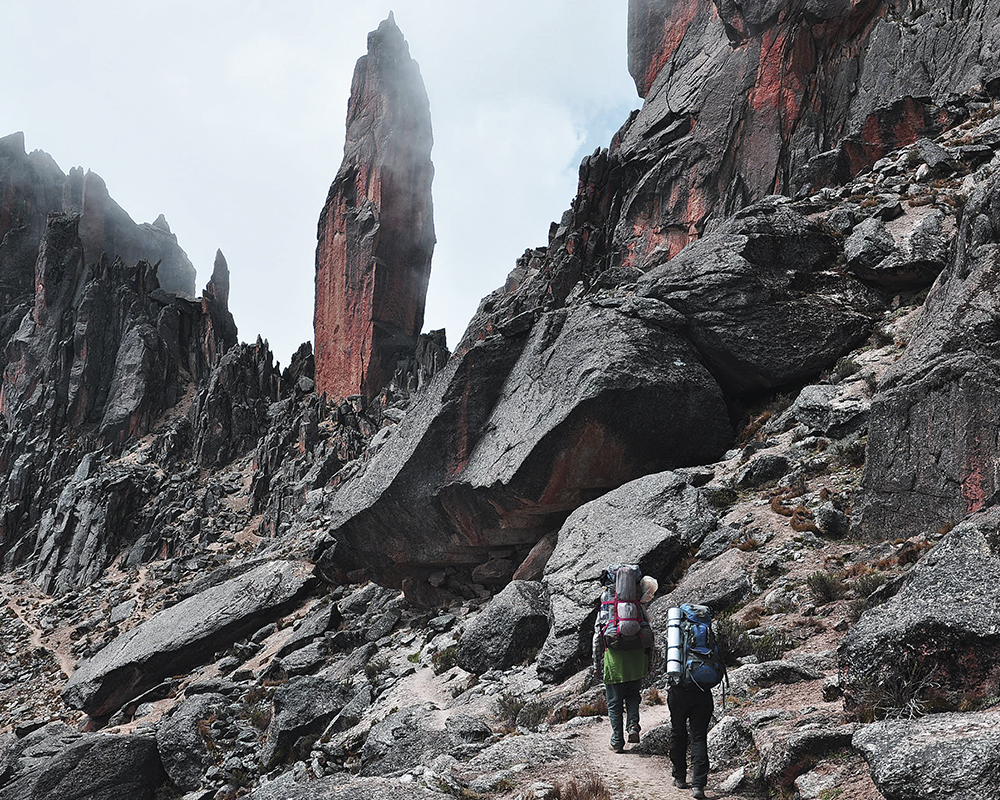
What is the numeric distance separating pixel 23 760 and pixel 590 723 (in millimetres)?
15092

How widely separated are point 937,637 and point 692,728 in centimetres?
235

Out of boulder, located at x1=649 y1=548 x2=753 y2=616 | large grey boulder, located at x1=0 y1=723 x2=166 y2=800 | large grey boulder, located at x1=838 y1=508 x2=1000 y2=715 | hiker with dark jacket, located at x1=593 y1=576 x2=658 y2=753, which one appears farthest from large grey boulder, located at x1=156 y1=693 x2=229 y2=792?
large grey boulder, located at x1=838 y1=508 x2=1000 y2=715

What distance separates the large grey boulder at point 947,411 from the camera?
406 inches

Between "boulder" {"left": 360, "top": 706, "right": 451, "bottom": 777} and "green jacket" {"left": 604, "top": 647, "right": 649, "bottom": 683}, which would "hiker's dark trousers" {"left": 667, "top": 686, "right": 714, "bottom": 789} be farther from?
"boulder" {"left": 360, "top": 706, "right": 451, "bottom": 777}

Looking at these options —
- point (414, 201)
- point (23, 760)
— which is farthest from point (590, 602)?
point (414, 201)

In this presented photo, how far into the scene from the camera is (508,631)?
46.9 feet

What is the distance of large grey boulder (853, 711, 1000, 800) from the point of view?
15.0 ft

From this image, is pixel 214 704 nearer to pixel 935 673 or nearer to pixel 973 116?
pixel 935 673

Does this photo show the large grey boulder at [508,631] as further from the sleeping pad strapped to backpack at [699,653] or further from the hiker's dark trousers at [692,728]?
the sleeping pad strapped to backpack at [699,653]

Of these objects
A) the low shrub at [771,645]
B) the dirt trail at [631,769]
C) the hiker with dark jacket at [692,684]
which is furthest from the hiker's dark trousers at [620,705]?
the low shrub at [771,645]

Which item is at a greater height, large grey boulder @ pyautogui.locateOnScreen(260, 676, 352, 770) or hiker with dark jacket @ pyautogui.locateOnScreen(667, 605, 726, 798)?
hiker with dark jacket @ pyautogui.locateOnScreen(667, 605, 726, 798)

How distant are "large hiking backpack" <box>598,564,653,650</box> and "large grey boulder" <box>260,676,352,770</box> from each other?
375 inches

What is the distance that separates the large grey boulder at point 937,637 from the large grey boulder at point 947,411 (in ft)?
12.7

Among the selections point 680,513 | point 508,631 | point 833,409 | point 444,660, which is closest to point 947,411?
point 833,409
